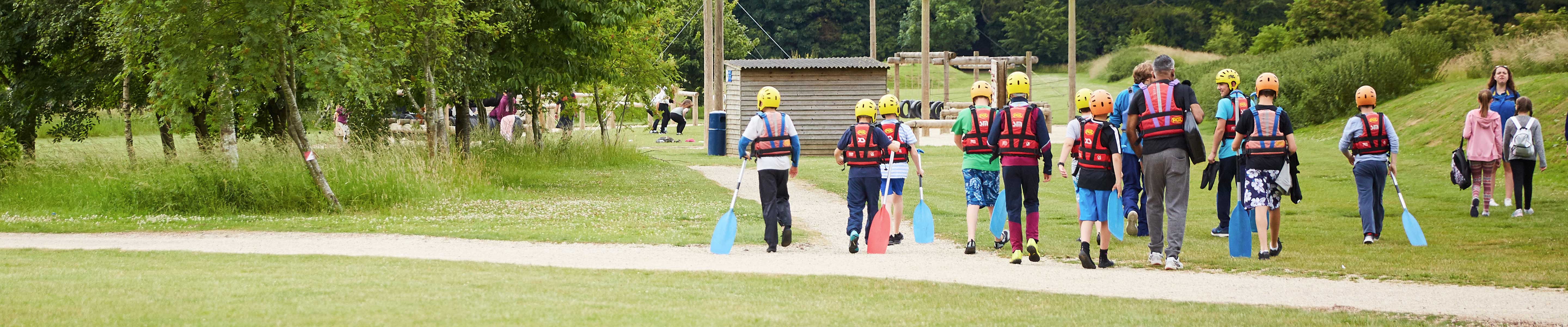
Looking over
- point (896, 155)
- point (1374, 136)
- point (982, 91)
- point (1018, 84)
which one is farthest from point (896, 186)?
point (1374, 136)

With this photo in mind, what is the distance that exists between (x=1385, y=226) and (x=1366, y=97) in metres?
2.40

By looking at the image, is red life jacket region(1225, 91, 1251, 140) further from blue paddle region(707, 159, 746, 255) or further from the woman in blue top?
the woman in blue top

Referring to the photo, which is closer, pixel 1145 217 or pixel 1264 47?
pixel 1145 217

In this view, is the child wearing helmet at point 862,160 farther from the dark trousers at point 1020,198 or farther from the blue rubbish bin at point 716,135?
the blue rubbish bin at point 716,135

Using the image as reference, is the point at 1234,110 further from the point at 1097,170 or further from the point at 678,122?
the point at 678,122

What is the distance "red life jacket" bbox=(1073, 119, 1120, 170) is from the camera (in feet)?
28.1

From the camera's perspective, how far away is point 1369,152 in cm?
998

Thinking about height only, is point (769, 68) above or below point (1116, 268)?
above

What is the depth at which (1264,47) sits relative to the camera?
5678 cm

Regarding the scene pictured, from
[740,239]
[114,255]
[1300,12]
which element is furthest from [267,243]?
[1300,12]

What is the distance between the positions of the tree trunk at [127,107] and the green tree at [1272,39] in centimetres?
4566

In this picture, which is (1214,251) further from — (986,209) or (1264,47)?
(1264,47)

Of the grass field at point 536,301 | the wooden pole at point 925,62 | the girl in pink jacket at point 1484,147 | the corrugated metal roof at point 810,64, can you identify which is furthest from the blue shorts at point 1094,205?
the wooden pole at point 925,62

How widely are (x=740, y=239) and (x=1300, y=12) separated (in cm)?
4949
